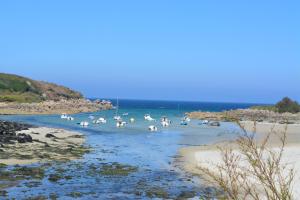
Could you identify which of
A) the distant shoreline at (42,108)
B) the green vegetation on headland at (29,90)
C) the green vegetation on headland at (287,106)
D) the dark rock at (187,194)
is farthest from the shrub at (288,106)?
the dark rock at (187,194)

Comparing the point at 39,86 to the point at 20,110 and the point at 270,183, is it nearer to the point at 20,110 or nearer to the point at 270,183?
the point at 20,110

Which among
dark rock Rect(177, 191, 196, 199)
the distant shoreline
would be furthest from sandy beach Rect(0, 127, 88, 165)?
the distant shoreline

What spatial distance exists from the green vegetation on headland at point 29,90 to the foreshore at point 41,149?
78721 mm

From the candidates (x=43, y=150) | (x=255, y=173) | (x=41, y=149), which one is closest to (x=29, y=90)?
(x=41, y=149)

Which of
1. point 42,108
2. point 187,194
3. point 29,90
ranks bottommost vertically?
point 187,194

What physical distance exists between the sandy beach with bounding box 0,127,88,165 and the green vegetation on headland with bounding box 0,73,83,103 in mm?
78756

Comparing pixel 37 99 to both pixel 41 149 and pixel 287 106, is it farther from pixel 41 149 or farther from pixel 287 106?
pixel 41 149

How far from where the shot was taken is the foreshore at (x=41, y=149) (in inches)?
1169

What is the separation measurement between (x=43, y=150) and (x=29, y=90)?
4426 inches

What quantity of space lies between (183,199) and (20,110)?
293 ft

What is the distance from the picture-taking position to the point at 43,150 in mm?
34938

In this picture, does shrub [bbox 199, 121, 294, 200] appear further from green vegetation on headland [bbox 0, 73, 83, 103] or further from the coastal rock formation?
green vegetation on headland [bbox 0, 73, 83, 103]

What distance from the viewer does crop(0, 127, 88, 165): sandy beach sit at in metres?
29.7

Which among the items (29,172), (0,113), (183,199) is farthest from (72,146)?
(0,113)
